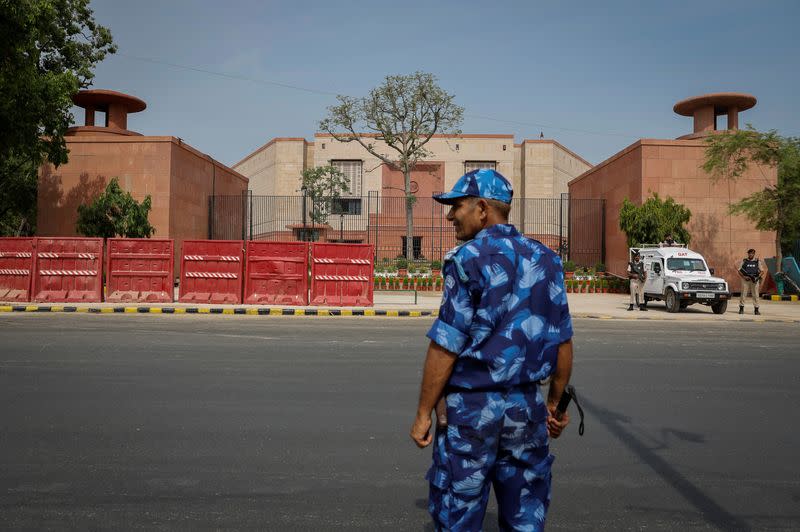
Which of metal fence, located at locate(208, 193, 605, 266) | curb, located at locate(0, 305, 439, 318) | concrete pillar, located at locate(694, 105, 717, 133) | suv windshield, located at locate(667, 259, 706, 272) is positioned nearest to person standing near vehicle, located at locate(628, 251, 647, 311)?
suv windshield, located at locate(667, 259, 706, 272)

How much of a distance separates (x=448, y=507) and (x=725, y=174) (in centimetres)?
2931

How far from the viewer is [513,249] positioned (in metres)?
2.57

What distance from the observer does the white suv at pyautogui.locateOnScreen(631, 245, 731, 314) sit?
19.8 m

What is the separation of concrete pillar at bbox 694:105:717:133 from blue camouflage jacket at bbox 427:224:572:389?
3493 cm

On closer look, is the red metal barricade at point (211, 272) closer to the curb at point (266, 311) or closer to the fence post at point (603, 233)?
the curb at point (266, 311)

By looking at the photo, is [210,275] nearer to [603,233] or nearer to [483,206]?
[483,206]

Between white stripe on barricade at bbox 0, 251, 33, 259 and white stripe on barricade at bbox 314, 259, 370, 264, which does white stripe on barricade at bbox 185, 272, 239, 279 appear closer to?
white stripe on barricade at bbox 314, 259, 370, 264

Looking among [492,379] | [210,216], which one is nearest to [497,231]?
[492,379]

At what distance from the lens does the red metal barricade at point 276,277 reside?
19562 mm

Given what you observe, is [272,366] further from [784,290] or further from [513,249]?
[784,290]

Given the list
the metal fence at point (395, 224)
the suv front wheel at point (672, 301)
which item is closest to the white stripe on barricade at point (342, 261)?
the suv front wheel at point (672, 301)

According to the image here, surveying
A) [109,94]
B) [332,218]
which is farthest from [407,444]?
[332,218]

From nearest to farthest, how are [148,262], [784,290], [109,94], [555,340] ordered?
[555,340] → [148,262] → [784,290] → [109,94]

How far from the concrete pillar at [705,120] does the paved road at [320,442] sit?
Result: 87.5ft
